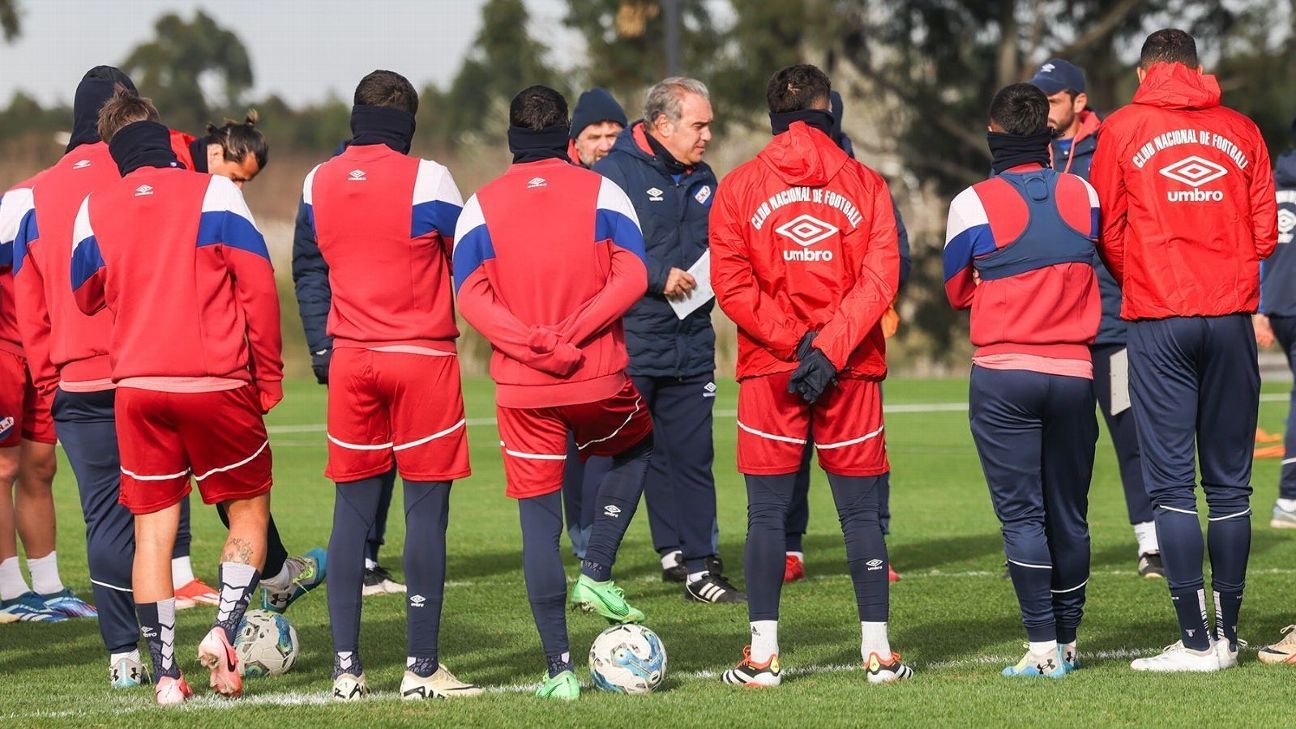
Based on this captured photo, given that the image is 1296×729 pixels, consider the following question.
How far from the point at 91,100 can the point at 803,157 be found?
2992 mm

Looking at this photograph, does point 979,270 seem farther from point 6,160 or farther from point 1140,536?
point 6,160

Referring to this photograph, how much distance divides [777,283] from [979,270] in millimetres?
732

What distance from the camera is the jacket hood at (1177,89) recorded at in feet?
21.6

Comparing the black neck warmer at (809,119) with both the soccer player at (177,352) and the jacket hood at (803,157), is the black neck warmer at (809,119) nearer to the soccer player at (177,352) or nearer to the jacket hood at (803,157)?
the jacket hood at (803,157)

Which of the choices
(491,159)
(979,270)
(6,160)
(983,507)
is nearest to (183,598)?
(979,270)

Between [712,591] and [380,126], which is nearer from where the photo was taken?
[380,126]

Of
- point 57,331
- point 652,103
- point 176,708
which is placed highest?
point 652,103

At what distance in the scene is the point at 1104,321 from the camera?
355 inches

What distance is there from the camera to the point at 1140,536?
943 centimetres

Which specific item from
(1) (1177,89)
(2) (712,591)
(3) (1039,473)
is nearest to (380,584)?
(2) (712,591)

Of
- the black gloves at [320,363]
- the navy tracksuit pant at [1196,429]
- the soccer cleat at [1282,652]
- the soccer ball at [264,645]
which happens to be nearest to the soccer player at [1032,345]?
the navy tracksuit pant at [1196,429]

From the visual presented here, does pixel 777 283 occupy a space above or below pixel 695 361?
above

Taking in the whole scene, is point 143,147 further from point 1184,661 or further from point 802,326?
point 1184,661

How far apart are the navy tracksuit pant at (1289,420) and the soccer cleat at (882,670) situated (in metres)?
5.57
